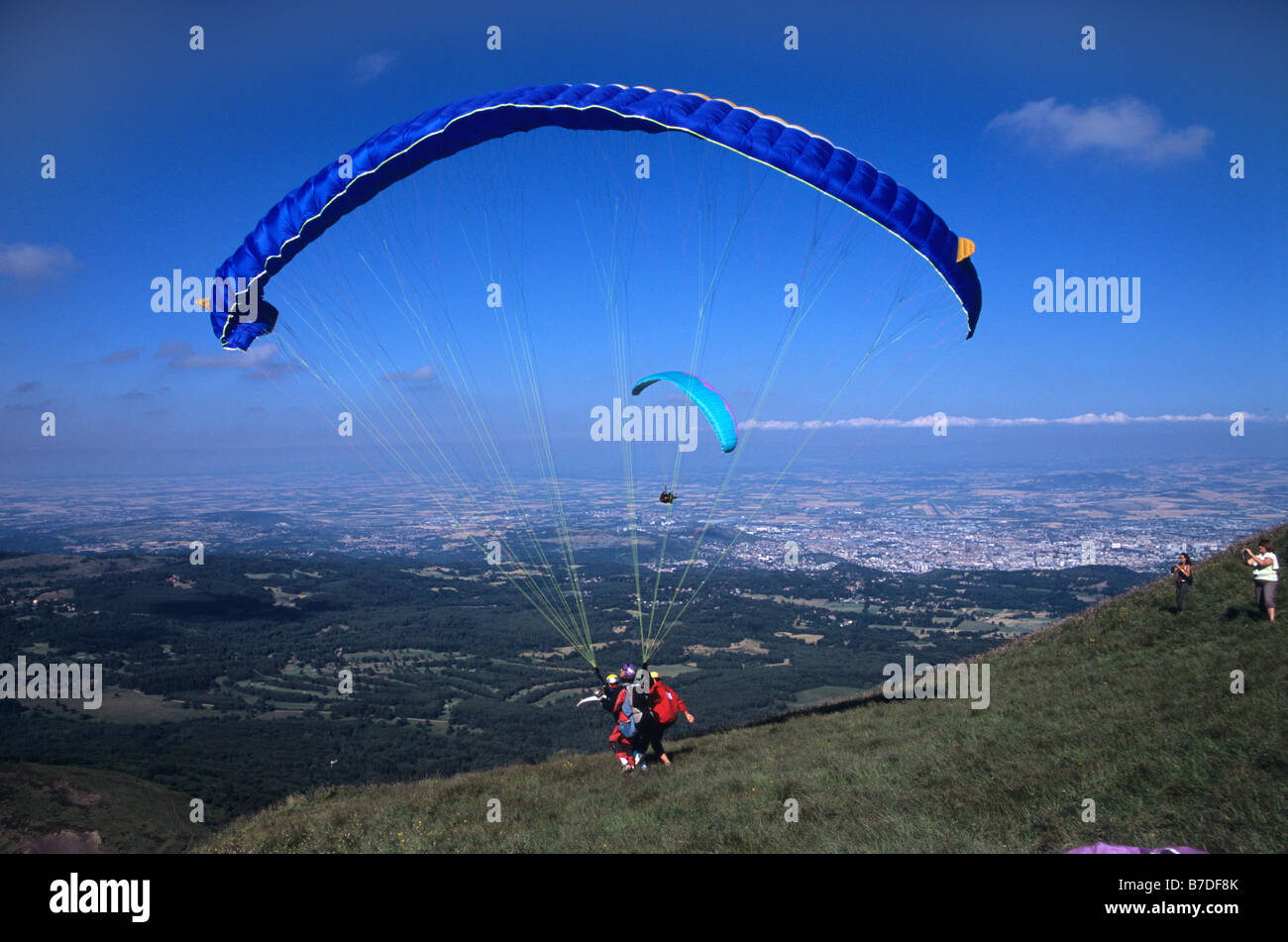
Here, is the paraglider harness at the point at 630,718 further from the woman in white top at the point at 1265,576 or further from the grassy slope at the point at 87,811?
the woman in white top at the point at 1265,576

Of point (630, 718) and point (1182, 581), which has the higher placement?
point (1182, 581)

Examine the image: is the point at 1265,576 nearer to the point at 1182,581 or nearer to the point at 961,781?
the point at 1182,581

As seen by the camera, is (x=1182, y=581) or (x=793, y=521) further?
(x=793, y=521)

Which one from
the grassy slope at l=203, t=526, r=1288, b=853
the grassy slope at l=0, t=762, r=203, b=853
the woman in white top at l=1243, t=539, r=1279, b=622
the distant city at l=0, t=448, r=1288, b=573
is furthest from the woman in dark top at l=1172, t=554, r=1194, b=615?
the distant city at l=0, t=448, r=1288, b=573

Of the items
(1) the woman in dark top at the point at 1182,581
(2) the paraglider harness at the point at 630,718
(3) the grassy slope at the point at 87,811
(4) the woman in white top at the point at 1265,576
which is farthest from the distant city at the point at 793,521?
(2) the paraglider harness at the point at 630,718

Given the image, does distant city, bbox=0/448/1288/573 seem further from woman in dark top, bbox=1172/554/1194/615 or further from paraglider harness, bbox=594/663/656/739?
paraglider harness, bbox=594/663/656/739

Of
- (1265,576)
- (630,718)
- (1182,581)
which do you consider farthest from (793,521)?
(630,718)
